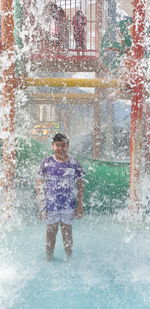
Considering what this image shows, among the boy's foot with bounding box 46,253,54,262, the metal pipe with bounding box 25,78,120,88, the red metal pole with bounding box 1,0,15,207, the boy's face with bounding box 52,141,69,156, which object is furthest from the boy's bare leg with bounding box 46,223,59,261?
the metal pipe with bounding box 25,78,120,88

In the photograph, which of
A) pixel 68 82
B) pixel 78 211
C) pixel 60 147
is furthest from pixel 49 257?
pixel 68 82

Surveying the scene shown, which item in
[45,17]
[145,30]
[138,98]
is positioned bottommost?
[138,98]

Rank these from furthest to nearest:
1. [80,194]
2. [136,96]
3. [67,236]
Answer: [136,96] < [67,236] < [80,194]

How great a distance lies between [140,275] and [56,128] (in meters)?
8.70

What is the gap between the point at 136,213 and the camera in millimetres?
4730

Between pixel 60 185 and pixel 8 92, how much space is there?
1.85 meters

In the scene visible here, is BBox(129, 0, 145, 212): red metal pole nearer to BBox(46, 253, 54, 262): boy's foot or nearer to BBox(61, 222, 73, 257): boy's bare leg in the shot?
BBox(61, 222, 73, 257): boy's bare leg

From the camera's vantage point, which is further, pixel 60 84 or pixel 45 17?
pixel 45 17

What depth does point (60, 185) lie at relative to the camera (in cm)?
315

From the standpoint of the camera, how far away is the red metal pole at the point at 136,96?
15.0 ft

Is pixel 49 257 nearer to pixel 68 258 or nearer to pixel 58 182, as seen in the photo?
pixel 68 258

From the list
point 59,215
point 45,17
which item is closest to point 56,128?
point 45,17

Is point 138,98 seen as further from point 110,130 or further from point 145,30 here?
point 110,130

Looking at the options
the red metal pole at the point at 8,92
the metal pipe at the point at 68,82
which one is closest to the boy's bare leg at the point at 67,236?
the red metal pole at the point at 8,92
